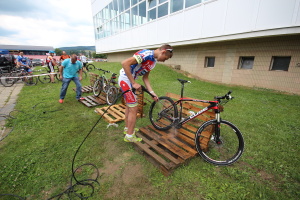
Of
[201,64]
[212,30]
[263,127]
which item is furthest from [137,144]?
[201,64]

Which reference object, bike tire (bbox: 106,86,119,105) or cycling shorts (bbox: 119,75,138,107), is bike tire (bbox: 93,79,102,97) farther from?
cycling shorts (bbox: 119,75,138,107)

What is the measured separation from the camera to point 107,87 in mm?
6449

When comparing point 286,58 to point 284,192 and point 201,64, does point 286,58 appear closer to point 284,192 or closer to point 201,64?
point 201,64

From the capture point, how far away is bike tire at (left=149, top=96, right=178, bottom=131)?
3726 millimetres

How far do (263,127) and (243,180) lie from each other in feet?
8.21

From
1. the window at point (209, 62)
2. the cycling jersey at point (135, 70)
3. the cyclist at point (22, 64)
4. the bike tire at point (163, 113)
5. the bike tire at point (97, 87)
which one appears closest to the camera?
the cycling jersey at point (135, 70)

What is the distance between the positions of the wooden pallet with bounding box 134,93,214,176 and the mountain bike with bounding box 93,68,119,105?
2726 millimetres

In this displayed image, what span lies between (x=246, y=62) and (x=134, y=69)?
9.31 metres

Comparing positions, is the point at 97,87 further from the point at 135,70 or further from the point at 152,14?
the point at 152,14

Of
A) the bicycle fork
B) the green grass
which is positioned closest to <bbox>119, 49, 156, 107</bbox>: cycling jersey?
the green grass

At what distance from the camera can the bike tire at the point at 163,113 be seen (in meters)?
3.73

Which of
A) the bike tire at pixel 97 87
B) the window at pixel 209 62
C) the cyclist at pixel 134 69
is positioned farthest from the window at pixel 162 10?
the cyclist at pixel 134 69

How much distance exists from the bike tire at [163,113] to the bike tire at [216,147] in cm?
89

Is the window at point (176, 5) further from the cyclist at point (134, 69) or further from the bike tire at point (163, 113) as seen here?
the cyclist at point (134, 69)
